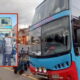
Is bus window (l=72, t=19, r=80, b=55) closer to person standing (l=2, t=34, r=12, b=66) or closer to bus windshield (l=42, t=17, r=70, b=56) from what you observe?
bus windshield (l=42, t=17, r=70, b=56)

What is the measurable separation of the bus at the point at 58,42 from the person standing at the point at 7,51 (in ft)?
3.10

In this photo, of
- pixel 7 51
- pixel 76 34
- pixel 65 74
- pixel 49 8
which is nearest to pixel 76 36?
pixel 76 34

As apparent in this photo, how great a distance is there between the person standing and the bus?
944mm

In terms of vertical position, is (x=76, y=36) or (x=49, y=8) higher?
(x=49, y=8)

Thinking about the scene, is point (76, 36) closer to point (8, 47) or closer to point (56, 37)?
point (56, 37)

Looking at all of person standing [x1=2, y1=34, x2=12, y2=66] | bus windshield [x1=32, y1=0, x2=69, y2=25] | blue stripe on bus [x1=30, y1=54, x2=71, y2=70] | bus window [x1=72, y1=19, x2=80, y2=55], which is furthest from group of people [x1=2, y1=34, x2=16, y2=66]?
bus window [x1=72, y1=19, x2=80, y2=55]

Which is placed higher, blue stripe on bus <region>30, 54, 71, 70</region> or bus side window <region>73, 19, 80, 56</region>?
bus side window <region>73, 19, 80, 56</region>

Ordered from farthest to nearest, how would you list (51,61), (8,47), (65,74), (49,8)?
(8,47), (49,8), (51,61), (65,74)

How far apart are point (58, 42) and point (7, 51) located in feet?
7.04

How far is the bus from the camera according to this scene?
654 centimetres

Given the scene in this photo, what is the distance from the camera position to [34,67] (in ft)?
25.6

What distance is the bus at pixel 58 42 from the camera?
6.54m

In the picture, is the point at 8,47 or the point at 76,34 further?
the point at 8,47

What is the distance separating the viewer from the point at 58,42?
686 centimetres
